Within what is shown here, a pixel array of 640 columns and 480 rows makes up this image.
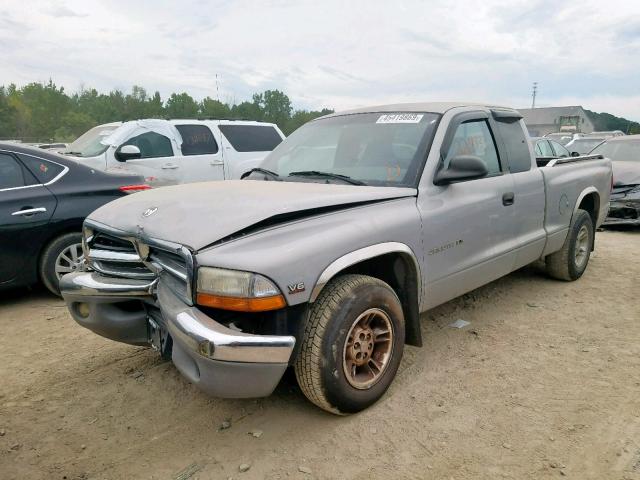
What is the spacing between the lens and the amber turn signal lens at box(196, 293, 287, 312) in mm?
2236

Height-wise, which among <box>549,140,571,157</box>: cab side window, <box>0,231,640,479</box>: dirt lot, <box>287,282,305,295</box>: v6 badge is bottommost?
<box>0,231,640,479</box>: dirt lot

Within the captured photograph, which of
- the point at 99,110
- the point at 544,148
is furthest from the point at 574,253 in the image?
the point at 99,110

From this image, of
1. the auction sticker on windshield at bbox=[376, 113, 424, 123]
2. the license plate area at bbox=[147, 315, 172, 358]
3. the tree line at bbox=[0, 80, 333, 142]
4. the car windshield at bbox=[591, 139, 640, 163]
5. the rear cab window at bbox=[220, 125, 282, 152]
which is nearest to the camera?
the license plate area at bbox=[147, 315, 172, 358]

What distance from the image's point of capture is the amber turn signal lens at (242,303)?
224 centimetres

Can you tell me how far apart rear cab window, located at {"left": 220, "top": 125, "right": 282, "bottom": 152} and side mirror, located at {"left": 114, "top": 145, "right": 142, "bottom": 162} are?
74.7 inches

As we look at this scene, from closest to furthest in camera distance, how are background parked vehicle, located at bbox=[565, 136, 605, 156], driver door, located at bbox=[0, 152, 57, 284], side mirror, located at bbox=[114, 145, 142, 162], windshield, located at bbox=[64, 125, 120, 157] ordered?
driver door, located at bbox=[0, 152, 57, 284] < side mirror, located at bbox=[114, 145, 142, 162] < windshield, located at bbox=[64, 125, 120, 157] < background parked vehicle, located at bbox=[565, 136, 605, 156]

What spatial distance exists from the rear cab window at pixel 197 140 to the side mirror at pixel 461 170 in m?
6.01

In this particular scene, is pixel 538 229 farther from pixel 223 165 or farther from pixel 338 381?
pixel 223 165

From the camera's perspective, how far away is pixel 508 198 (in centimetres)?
388

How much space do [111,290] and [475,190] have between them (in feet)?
8.43

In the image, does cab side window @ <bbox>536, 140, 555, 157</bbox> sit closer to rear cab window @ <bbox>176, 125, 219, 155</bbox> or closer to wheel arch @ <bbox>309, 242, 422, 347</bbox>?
rear cab window @ <bbox>176, 125, 219, 155</bbox>

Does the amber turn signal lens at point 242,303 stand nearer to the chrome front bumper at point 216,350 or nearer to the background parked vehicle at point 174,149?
the chrome front bumper at point 216,350

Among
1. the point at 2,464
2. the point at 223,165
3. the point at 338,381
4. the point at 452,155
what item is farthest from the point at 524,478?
the point at 223,165

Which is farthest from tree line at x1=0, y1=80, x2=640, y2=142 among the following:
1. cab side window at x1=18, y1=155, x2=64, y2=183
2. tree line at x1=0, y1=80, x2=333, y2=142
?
cab side window at x1=18, y1=155, x2=64, y2=183
